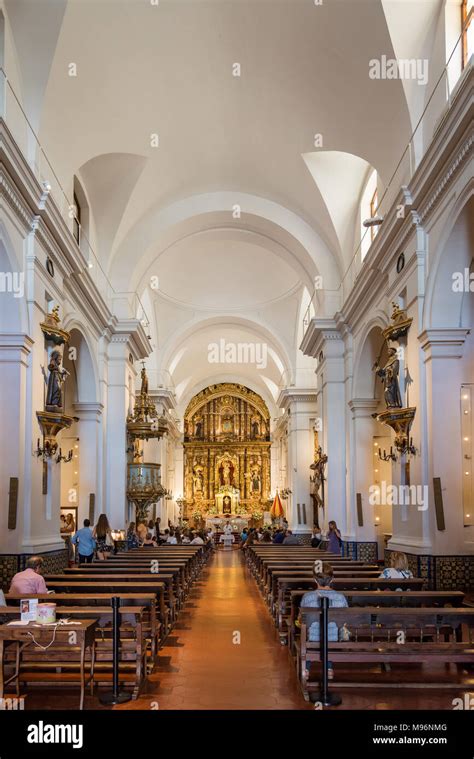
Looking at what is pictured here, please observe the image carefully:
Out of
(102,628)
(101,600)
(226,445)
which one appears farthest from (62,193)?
(226,445)

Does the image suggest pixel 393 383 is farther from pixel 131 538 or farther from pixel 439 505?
pixel 131 538

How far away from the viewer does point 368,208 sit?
→ 1666cm

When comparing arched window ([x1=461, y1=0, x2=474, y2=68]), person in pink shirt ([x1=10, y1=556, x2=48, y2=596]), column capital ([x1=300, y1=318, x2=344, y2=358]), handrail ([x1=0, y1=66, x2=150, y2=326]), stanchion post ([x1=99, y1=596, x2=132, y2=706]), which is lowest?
stanchion post ([x1=99, y1=596, x2=132, y2=706])

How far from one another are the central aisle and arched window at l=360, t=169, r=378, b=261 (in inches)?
319

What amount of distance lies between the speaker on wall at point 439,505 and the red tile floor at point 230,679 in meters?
2.74

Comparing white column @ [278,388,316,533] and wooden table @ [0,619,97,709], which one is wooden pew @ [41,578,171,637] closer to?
wooden table @ [0,619,97,709]

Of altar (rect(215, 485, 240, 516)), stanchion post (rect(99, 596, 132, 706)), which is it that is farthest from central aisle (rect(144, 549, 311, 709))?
altar (rect(215, 485, 240, 516))

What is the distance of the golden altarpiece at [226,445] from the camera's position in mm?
44344

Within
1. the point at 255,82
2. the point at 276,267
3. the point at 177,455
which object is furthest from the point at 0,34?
the point at 177,455

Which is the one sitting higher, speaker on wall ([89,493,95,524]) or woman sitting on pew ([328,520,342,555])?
speaker on wall ([89,493,95,524])

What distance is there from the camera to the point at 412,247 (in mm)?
11820

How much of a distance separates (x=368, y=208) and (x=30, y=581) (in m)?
11.6

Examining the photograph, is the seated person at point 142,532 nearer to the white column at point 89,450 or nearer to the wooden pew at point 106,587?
the white column at point 89,450

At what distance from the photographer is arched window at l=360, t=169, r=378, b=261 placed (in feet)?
52.4
